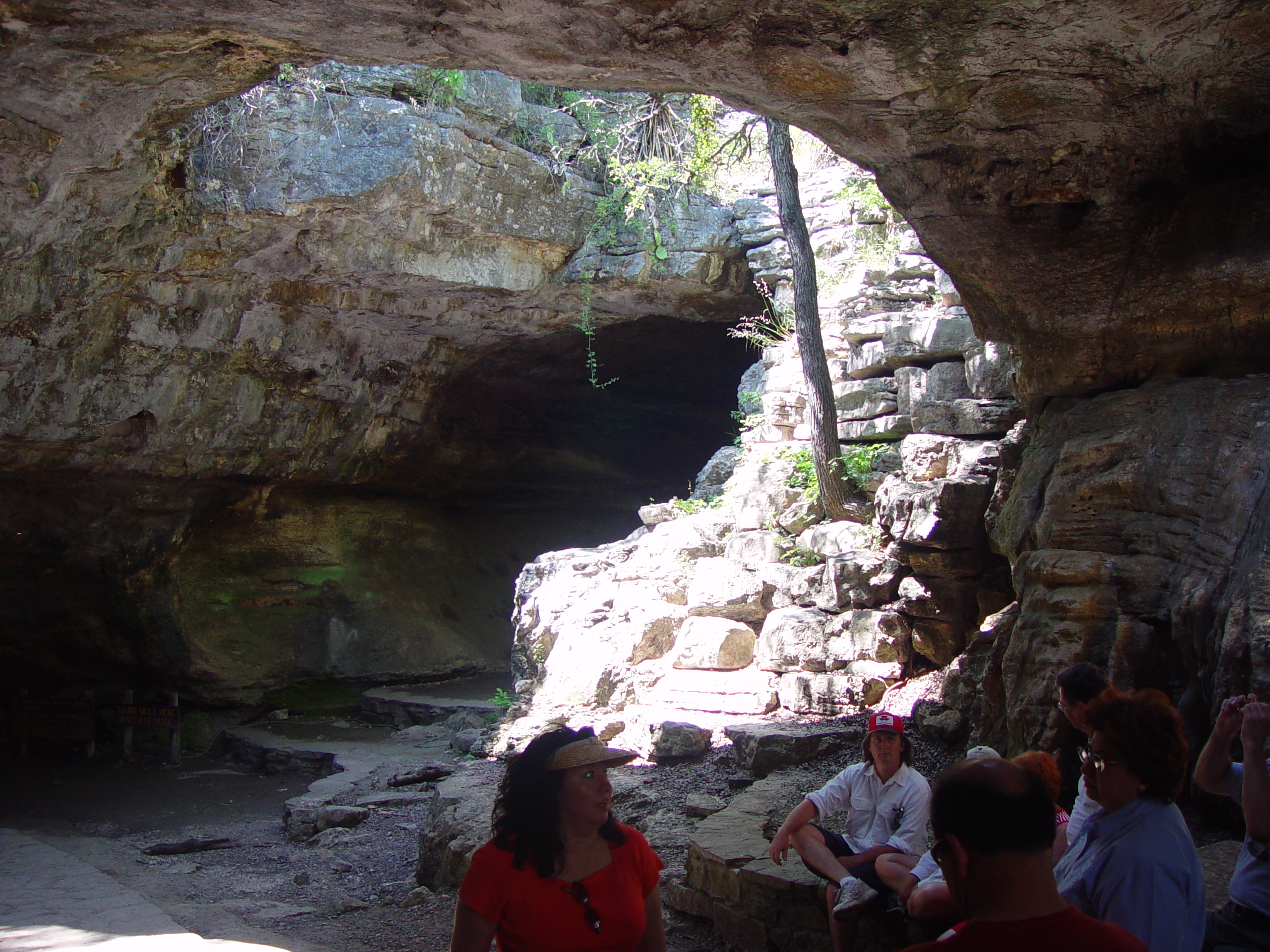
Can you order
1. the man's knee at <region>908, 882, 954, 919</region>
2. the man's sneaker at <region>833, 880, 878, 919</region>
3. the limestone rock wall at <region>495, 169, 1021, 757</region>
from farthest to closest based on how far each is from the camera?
the limestone rock wall at <region>495, 169, 1021, 757</region>
the man's sneaker at <region>833, 880, 878, 919</region>
the man's knee at <region>908, 882, 954, 919</region>

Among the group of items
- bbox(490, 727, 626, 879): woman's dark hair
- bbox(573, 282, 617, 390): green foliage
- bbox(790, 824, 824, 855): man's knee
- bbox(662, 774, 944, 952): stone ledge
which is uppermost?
bbox(573, 282, 617, 390): green foliage

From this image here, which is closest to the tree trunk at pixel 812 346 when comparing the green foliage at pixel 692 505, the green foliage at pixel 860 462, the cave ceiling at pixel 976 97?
the green foliage at pixel 860 462

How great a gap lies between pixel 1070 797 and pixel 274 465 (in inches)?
426

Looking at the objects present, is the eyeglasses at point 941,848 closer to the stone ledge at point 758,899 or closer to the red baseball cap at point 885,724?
the stone ledge at point 758,899

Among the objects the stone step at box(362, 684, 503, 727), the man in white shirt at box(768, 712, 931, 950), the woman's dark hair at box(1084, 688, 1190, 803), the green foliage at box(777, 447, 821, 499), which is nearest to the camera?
the woman's dark hair at box(1084, 688, 1190, 803)

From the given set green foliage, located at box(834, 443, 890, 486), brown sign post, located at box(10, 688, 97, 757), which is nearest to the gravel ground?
brown sign post, located at box(10, 688, 97, 757)

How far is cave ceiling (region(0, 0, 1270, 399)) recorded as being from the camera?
374 centimetres

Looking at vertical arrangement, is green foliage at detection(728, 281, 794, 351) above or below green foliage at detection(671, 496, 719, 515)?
above

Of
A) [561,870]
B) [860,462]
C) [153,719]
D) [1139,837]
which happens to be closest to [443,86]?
[860,462]

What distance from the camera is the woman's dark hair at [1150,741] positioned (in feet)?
6.88

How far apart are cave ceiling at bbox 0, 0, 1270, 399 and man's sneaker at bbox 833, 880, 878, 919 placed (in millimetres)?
3018

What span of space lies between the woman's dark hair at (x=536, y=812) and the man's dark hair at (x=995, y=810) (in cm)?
96

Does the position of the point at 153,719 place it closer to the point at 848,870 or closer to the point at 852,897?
the point at 848,870

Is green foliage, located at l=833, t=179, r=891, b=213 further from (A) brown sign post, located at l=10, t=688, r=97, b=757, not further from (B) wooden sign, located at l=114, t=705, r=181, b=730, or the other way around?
(A) brown sign post, located at l=10, t=688, r=97, b=757
